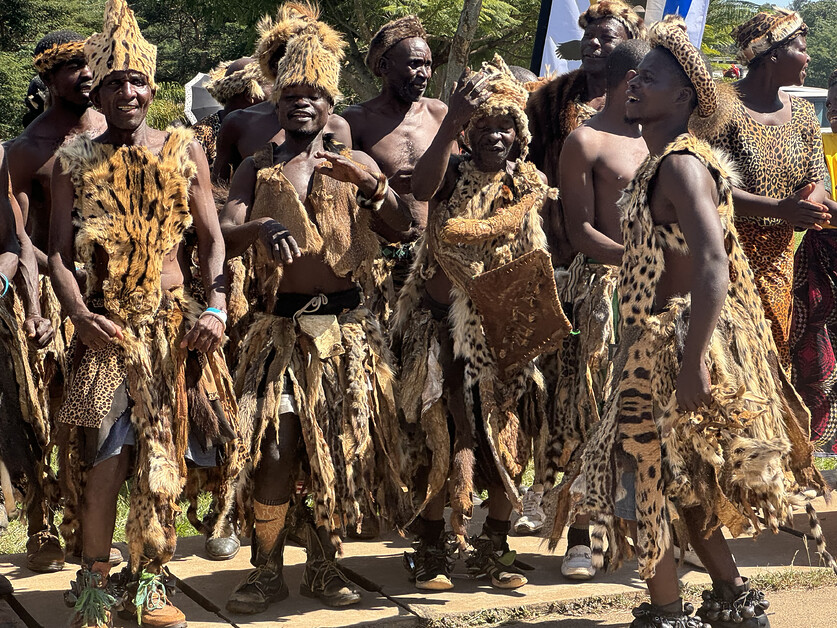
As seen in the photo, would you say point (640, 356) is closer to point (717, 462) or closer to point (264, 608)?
point (717, 462)

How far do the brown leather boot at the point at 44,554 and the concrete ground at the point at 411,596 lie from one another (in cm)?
5

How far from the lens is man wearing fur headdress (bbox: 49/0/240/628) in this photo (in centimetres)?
401

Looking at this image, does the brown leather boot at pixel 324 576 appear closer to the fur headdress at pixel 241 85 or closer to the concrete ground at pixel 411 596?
the concrete ground at pixel 411 596

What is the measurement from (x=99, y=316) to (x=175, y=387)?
1.25 ft

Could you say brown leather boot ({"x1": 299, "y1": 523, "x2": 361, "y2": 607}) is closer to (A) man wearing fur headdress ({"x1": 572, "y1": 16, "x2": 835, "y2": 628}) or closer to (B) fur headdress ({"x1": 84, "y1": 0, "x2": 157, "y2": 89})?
(A) man wearing fur headdress ({"x1": 572, "y1": 16, "x2": 835, "y2": 628})

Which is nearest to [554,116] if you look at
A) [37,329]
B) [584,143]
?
[584,143]

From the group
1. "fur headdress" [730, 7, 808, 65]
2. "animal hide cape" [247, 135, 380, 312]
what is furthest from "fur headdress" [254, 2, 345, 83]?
"fur headdress" [730, 7, 808, 65]

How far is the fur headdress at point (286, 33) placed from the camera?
15.3 ft

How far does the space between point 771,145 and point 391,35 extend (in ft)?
6.41

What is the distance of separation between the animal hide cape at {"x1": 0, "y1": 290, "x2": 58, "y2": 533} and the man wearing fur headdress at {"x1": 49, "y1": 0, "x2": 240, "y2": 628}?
9.8 inches

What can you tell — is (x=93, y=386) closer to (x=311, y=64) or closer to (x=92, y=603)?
(x=92, y=603)

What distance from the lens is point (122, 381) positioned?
405 centimetres

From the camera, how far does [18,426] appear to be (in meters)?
4.37

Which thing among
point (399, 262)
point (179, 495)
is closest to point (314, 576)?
point (179, 495)
